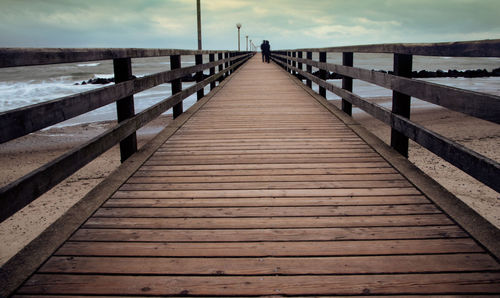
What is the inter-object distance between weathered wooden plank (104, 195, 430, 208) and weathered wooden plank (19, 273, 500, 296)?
862mm

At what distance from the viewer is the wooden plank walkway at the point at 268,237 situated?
71.0 inches

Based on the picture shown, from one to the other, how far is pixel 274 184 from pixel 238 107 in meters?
4.21

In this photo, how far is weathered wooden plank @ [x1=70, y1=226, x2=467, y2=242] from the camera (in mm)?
2207

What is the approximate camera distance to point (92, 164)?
31.8 feet

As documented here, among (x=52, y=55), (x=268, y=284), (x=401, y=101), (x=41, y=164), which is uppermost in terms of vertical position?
(x=52, y=55)

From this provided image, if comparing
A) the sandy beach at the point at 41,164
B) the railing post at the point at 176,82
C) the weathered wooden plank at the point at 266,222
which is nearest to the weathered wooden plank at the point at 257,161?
the weathered wooden plank at the point at 266,222

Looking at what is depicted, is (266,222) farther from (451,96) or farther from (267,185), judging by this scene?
(451,96)

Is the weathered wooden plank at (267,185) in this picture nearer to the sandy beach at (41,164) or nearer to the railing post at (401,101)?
the railing post at (401,101)

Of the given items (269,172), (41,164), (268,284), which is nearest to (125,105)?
(269,172)

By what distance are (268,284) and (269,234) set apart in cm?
48

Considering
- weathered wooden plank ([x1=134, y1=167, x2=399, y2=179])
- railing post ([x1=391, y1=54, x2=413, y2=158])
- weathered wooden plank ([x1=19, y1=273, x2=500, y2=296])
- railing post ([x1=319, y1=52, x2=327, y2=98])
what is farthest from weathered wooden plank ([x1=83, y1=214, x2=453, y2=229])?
railing post ([x1=319, y1=52, x2=327, y2=98])

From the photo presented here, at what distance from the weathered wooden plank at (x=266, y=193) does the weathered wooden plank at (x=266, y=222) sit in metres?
0.38

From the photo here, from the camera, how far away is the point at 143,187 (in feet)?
10.0

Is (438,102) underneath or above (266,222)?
above
